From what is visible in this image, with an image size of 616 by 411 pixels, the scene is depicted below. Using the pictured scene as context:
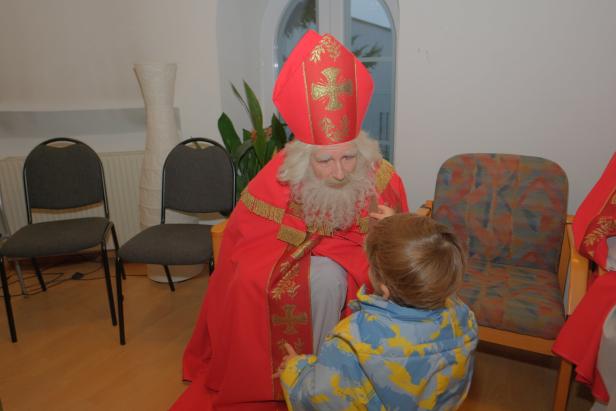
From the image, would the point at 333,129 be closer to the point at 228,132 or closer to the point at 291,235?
the point at 291,235

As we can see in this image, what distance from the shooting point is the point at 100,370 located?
207 centimetres

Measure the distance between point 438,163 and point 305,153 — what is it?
3.46 ft

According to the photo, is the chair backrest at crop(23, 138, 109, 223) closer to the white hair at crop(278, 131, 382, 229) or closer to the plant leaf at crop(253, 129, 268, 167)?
the plant leaf at crop(253, 129, 268, 167)

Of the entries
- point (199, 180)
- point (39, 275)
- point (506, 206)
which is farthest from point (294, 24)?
point (39, 275)

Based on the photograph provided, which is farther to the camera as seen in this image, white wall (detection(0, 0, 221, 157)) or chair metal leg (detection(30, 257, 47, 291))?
white wall (detection(0, 0, 221, 157))

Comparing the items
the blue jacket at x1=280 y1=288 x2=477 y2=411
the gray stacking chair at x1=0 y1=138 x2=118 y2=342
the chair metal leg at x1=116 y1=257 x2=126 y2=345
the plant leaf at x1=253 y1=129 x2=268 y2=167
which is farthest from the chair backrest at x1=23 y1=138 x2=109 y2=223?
the blue jacket at x1=280 y1=288 x2=477 y2=411

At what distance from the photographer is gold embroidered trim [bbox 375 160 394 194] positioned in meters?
1.86

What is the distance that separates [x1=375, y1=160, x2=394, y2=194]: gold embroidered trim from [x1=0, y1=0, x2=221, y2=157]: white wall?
1.62 meters

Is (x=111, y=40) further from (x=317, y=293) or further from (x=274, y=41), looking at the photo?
(x=317, y=293)

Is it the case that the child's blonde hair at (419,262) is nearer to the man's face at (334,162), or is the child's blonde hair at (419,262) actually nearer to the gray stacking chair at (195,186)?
the man's face at (334,162)

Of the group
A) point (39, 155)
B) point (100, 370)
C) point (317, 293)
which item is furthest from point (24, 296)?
point (317, 293)

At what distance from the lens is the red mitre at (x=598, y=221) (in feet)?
5.27

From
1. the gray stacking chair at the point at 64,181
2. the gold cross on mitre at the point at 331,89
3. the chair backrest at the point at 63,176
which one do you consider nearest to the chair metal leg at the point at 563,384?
the gold cross on mitre at the point at 331,89

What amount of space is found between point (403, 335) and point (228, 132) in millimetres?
2044
